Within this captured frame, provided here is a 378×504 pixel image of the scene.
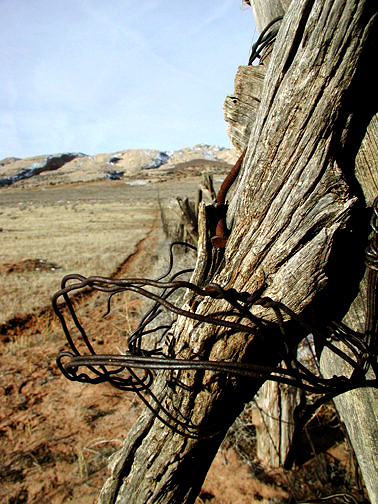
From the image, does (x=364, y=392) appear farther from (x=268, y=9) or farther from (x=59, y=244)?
(x=59, y=244)

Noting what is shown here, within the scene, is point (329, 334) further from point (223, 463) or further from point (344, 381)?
point (223, 463)

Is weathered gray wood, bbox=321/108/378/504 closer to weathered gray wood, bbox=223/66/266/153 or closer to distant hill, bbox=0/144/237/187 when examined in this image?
weathered gray wood, bbox=223/66/266/153

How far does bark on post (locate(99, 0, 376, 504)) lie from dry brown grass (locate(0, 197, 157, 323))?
6.01m

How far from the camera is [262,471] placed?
370 centimetres

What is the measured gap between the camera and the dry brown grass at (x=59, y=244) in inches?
285

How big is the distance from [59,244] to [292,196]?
1151 cm

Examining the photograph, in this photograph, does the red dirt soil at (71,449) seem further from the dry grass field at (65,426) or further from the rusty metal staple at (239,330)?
the rusty metal staple at (239,330)

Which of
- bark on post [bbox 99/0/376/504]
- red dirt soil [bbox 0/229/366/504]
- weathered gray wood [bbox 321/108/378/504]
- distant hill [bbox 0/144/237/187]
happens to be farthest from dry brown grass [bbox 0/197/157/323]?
distant hill [bbox 0/144/237/187]

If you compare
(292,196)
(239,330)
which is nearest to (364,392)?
(239,330)

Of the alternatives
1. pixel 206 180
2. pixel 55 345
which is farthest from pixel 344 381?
pixel 55 345

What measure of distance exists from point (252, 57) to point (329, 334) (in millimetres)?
1029

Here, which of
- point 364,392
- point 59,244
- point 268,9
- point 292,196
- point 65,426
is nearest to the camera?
point 292,196

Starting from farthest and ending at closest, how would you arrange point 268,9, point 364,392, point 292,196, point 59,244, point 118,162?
point 118,162
point 59,244
point 268,9
point 364,392
point 292,196

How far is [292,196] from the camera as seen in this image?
96 centimetres
